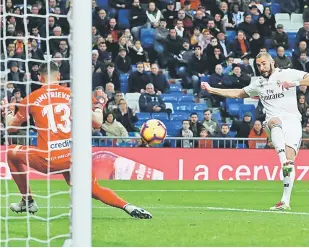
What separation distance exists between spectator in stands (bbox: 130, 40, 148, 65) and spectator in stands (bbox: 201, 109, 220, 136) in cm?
291

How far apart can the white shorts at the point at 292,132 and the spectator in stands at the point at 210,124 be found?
6849 millimetres

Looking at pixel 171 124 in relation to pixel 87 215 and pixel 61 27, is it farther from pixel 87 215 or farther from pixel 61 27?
pixel 87 215

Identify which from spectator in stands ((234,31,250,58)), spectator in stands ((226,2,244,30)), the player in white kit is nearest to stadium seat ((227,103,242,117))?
spectator in stands ((234,31,250,58))

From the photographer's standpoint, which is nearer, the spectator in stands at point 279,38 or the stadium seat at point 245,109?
the stadium seat at point 245,109

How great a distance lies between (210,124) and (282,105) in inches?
273

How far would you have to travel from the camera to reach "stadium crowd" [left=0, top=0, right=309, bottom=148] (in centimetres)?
2005

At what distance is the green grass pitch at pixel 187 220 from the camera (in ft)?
29.4

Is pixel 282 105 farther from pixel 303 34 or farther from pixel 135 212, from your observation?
pixel 303 34

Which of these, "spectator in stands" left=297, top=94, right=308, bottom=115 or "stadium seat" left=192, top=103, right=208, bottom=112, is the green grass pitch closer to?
"spectator in stands" left=297, top=94, right=308, bottom=115

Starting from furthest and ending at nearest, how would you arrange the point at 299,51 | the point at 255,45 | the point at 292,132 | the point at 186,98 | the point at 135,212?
the point at 255,45, the point at 299,51, the point at 186,98, the point at 292,132, the point at 135,212

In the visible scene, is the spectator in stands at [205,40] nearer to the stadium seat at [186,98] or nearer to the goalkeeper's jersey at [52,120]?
the stadium seat at [186,98]

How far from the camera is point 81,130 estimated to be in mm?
7074

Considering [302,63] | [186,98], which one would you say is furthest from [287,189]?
[302,63]

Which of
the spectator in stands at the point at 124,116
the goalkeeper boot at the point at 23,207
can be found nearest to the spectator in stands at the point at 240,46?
the spectator in stands at the point at 124,116
